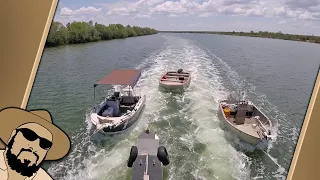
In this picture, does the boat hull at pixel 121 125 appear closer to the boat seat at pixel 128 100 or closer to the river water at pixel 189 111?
the river water at pixel 189 111

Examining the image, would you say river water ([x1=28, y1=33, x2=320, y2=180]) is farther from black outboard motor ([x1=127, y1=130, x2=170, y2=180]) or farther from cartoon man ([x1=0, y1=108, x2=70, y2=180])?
cartoon man ([x1=0, y1=108, x2=70, y2=180])

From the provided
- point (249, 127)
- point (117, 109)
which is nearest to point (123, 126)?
point (117, 109)

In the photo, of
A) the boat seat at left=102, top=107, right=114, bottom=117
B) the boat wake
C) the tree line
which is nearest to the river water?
the boat wake

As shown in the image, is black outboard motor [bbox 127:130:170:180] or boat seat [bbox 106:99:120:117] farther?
boat seat [bbox 106:99:120:117]

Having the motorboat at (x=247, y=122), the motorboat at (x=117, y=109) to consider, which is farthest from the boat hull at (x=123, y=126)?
A: the motorboat at (x=247, y=122)

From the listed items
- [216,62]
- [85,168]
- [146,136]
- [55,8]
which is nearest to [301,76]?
[216,62]

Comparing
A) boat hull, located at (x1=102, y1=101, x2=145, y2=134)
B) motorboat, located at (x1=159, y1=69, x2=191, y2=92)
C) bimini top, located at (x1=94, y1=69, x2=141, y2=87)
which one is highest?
bimini top, located at (x1=94, y1=69, x2=141, y2=87)
